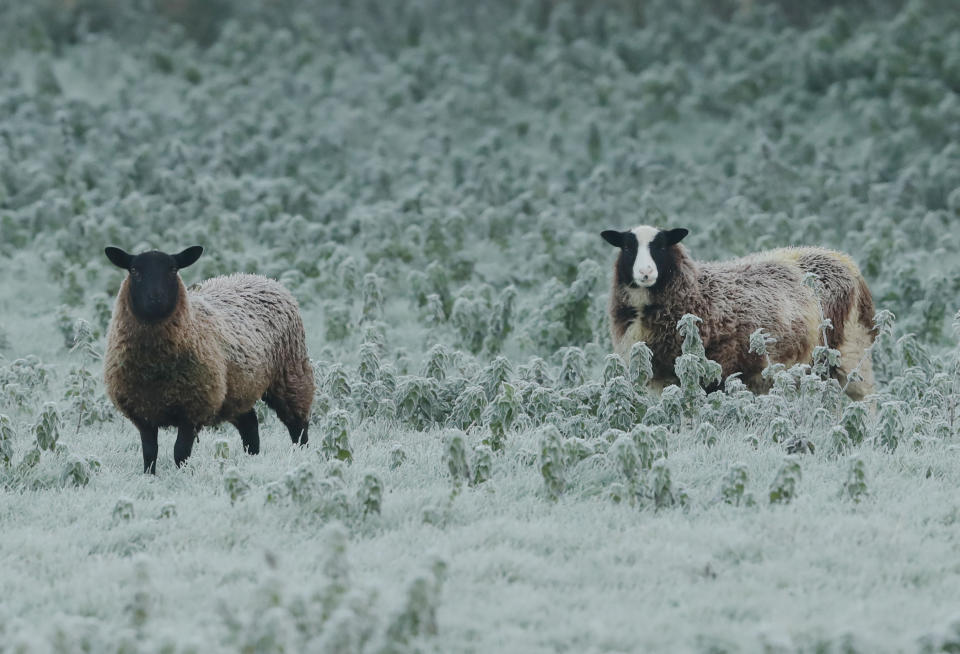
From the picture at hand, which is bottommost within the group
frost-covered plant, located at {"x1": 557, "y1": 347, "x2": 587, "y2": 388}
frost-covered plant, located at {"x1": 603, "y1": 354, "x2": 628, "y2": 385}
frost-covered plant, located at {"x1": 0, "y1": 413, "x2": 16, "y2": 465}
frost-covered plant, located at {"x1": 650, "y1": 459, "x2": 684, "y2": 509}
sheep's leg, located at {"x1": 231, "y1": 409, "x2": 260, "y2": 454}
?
sheep's leg, located at {"x1": 231, "y1": 409, "x2": 260, "y2": 454}

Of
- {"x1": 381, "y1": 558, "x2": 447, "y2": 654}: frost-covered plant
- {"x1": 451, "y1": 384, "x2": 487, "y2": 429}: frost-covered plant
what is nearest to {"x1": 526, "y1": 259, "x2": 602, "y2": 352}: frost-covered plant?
{"x1": 451, "y1": 384, "x2": 487, "y2": 429}: frost-covered plant

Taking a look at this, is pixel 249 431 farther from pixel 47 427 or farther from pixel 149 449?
pixel 47 427

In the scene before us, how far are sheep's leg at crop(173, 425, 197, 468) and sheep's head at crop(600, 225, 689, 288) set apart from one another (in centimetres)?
327

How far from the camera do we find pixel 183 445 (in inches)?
299

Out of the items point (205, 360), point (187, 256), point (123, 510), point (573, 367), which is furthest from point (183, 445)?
point (573, 367)

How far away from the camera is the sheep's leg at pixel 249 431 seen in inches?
332

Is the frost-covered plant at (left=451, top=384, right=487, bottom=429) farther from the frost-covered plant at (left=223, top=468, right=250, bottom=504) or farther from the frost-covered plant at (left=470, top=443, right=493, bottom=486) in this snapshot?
the frost-covered plant at (left=223, top=468, right=250, bottom=504)

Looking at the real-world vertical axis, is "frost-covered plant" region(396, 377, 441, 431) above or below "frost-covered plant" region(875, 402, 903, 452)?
below

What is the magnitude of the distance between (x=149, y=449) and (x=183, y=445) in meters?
0.21

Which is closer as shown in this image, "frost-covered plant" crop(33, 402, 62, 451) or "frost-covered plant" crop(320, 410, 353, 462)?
"frost-covered plant" crop(320, 410, 353, 462)

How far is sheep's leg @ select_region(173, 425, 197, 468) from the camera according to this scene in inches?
298

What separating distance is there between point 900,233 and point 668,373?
6.66m

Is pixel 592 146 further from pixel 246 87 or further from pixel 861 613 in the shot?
pixel 861 613

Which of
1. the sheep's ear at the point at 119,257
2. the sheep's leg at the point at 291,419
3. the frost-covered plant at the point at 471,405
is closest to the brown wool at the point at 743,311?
the frost-covered plant at the point at 471,405
